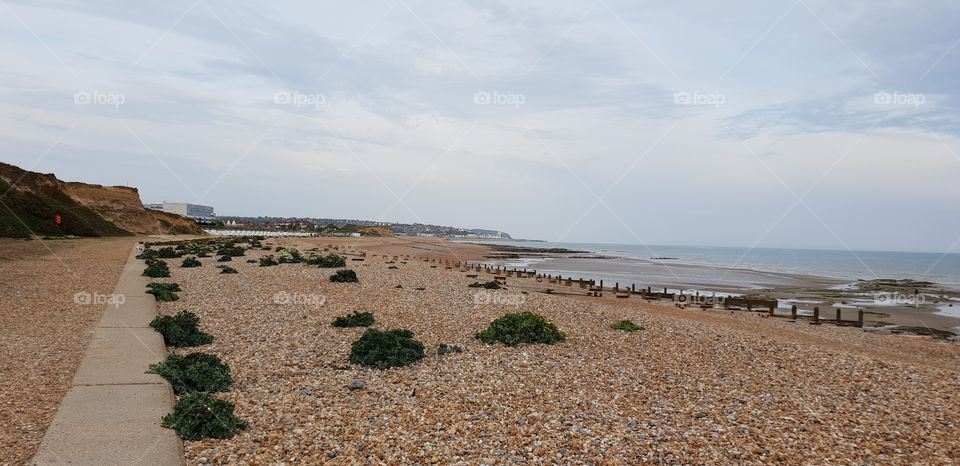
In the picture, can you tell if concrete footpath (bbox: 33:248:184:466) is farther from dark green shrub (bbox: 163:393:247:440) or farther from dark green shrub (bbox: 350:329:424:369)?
dark green shrub (bbox: 350:329:424:369)

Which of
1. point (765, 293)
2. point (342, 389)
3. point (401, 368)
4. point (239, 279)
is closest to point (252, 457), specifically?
point (342, 389)

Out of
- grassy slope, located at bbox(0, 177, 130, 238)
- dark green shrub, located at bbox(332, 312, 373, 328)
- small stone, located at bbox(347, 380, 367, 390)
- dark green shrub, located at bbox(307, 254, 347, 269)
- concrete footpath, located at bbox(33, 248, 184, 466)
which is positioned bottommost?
small stone, located at bbox(347, 380, 367, 390)

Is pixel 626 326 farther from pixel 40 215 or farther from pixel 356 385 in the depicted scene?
pixel 40 215

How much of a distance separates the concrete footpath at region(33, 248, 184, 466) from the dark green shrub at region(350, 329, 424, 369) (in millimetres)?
3106

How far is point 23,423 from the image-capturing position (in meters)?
6.04

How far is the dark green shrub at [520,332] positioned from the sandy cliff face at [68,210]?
1682 inches

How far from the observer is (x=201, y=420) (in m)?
6.04

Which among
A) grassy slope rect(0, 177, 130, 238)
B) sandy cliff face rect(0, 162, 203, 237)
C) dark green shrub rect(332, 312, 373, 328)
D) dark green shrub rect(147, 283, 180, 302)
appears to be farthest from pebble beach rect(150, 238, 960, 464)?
sandy cliff face rect(0, 162, 203, 237)

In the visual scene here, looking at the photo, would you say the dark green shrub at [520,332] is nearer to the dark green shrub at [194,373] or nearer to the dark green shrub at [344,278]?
the dark green shrub at [194,373]

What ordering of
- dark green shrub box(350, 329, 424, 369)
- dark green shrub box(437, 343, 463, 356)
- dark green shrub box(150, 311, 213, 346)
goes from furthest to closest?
dark green shrub box(437, 343, 463, 356) < dark green shrub box(150, 311, 213, 346) < dark green shrub box(350, 329, 424, 369)

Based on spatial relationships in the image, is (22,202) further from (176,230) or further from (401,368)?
(401,368)

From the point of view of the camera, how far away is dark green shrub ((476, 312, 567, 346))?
1174 cm

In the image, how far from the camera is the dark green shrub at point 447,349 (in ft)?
34.7

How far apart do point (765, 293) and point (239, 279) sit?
33452 mm
